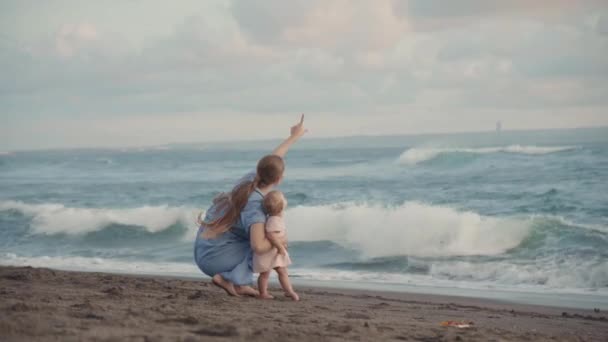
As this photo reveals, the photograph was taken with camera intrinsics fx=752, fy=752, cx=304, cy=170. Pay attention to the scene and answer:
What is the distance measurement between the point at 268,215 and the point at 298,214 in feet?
36.0

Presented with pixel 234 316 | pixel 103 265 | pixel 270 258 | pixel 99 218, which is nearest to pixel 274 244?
pixel 270 258

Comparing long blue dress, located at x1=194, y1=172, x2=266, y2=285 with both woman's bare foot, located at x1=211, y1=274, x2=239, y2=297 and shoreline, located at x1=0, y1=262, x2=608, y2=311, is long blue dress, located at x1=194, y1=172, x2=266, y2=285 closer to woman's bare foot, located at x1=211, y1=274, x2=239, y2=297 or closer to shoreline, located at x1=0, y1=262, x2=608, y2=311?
woman's bare foot, located at x1=211, y1=274, x2=239, y2=297

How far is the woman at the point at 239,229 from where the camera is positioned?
233 inches

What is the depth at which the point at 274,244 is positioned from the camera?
5.95 meters

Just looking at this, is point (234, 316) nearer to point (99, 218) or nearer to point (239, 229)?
point (239, 229)

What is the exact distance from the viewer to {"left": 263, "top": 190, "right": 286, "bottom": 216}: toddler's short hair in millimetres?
5863

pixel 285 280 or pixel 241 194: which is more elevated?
pixel 241 194

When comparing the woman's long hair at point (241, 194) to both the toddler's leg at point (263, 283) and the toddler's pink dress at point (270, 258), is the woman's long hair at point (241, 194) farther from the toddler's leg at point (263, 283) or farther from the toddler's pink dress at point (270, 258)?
the toddler's leg at point (263, 283)

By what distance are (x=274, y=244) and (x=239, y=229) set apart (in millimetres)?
353

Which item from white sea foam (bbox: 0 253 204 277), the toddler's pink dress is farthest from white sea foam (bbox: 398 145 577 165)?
the toddler's pink dress

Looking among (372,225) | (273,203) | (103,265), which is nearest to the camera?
(273,203)

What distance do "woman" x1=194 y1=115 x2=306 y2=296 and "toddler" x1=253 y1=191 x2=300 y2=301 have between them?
0.19 ft

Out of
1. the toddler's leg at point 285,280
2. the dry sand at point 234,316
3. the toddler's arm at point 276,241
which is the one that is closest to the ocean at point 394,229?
the dry sand at point 234,316

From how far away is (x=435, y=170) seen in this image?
30797 mm
